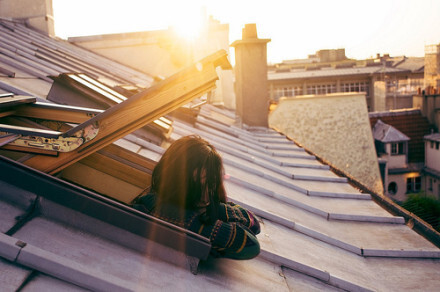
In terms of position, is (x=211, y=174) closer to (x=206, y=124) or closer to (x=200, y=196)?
(x=200, y=196)

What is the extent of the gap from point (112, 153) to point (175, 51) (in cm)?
1283

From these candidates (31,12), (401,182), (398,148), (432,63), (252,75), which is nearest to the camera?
(252,75)

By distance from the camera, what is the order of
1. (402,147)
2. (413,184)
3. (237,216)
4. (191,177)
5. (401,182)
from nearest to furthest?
(191,177), (237,216), (402,147), (401,182), (413,184)

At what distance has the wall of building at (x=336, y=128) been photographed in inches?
779

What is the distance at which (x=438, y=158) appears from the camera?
86.7 feet

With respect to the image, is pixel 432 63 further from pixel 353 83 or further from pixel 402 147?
pixel 402 147

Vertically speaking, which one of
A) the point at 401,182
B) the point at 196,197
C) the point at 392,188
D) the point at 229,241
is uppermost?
the point at 196,197

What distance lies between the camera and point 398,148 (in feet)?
89.4

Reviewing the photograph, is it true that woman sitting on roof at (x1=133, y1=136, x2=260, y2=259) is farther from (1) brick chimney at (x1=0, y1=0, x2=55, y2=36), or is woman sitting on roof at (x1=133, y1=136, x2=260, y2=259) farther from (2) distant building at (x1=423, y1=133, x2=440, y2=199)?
(2) distant building at (x1=423, y1=133, x2=440, y2=199)

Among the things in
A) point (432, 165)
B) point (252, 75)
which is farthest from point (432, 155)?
point (252, 75)

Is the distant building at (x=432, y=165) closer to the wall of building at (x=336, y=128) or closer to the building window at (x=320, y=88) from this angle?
the wall of building at (x=336, y=128)

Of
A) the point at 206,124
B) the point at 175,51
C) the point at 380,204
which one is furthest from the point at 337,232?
the point at 175,51

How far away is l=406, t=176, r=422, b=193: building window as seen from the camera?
28.4 m

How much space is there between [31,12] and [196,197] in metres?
12.6
